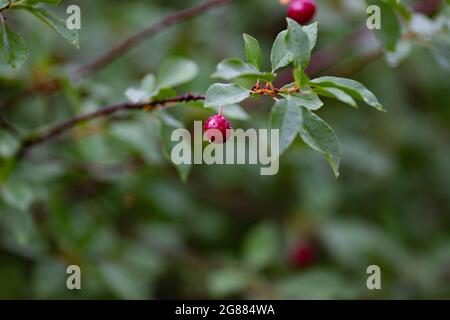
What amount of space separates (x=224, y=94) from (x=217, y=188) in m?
1.27

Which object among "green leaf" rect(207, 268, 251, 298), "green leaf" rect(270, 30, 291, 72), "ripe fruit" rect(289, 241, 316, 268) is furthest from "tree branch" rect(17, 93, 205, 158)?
"ripe fruit" rect(289, 241, 316, 268)

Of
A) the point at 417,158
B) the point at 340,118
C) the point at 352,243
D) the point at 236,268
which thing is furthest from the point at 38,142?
the point at 417,158

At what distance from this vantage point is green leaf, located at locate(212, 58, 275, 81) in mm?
823

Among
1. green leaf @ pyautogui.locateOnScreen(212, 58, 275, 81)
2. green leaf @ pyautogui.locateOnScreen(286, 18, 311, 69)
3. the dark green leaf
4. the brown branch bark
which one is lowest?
green leaf @ pyautogui.locateOnScreen(212, 58, 275, 81)

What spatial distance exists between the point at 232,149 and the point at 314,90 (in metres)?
0.78

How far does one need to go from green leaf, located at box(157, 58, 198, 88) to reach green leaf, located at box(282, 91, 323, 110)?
399 millimetres

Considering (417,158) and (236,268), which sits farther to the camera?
(417,158)

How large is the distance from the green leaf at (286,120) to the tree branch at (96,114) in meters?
0.14

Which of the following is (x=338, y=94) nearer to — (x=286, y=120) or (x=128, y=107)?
(x=286, y=120)

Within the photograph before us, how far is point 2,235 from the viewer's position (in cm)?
168

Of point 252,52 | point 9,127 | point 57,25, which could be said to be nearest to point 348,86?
point 252,52

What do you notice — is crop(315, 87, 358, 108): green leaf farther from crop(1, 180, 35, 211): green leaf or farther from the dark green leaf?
crop(1, 180, 35, 211): green leaf

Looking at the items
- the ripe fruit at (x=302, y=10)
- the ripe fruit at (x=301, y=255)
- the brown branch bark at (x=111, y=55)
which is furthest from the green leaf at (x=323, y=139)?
the ripe fruit at (x=301, y=255)
